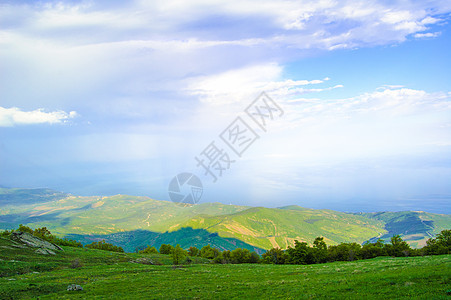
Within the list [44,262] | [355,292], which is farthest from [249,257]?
[355,292]

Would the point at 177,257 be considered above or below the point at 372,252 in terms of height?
above

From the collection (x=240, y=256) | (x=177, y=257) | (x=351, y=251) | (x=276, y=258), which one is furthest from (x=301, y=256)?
(x=177, y=257)

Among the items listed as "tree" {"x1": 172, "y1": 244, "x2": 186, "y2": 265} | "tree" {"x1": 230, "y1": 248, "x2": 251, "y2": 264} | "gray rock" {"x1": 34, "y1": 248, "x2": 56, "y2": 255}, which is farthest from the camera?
"tree" {"x1": 230, "y1": 248, "x2": 251, "y2": 264}

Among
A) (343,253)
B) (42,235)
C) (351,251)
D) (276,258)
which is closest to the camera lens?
(351,251)

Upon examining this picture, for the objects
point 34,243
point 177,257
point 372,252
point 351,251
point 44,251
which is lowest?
point 372,252

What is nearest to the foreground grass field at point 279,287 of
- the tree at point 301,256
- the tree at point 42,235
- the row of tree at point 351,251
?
the tree at point 301,256

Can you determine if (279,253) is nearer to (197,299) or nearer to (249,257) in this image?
(249,257)

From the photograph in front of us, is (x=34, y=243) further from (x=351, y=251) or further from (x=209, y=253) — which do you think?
(x=351, y=251)

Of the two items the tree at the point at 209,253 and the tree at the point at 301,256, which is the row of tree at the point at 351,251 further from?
the tree at the point at 209,253

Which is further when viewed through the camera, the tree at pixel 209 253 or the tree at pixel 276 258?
the tree at pixel 209 253

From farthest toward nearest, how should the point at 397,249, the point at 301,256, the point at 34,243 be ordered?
1. the point at 301,256
2. the point at 397,249
3. the point at 34,243

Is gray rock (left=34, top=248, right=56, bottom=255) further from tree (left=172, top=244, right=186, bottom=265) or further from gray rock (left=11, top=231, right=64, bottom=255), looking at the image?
tree (left=172, top=244, right=186, bottom=265)

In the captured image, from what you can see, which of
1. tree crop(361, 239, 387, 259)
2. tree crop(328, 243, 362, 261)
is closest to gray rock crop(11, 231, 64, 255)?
tree crop(328, 243, 362, 261)

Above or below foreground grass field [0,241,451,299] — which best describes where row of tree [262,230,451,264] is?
below
